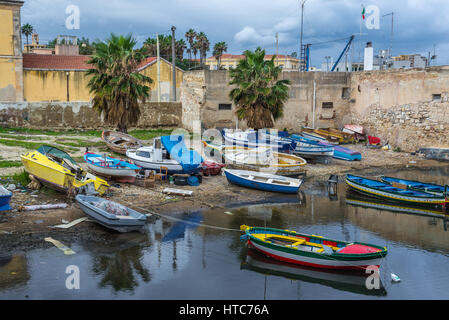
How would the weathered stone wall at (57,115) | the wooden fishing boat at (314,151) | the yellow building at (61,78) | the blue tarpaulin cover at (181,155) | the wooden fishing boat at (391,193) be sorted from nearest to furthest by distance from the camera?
1. the wooden fishing boat at (391,193)
2. the blue tarpaulin cover at (181,155)
3. the wooden fishing boat at (314,151)
4. the weathered stone wall at (57,115)
5. the yellow building at (61,78)

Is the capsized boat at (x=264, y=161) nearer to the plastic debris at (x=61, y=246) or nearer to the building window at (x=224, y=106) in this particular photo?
the building window at (x=224, y=106)

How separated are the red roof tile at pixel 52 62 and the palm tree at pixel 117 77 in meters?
20.6

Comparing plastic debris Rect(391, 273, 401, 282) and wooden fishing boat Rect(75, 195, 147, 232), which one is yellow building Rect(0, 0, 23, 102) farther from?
plastic debris Rect(391, 273, 401, 282)

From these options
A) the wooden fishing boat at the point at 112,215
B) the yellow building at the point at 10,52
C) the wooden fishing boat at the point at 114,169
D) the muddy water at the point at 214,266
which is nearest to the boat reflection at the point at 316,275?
the muddy water at the point at 214,266

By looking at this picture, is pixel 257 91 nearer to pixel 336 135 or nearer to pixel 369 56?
pixel 336 135

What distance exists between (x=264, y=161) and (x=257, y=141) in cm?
451

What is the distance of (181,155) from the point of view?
21.1 meters

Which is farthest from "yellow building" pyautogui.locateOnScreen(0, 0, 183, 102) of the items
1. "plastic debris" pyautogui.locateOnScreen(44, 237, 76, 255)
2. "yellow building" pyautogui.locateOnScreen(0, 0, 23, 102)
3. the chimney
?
"plastic debris" pyautogui.locateOnScreen(44, 237, 76, 255)

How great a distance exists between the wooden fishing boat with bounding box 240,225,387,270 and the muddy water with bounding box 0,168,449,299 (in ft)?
0.94

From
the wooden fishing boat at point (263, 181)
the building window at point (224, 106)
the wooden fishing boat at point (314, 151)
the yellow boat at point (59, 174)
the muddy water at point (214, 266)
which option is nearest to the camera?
the muddy water at point (214, 266)

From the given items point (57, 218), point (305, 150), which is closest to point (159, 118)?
point (305, 150)

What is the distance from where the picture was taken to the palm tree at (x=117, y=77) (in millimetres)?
23641

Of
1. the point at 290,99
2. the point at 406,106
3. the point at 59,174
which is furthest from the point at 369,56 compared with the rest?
the point at 59,174
